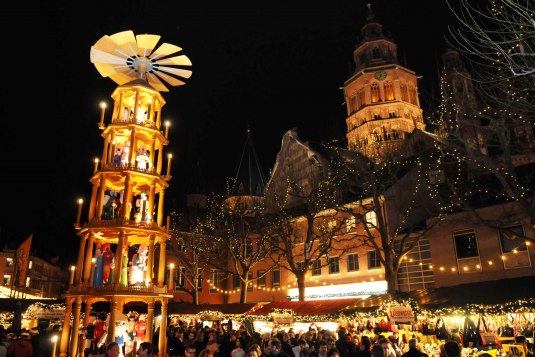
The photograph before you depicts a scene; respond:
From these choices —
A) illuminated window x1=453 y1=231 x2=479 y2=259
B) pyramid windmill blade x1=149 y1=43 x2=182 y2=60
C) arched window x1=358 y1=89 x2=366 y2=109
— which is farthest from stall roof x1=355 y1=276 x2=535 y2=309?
arched window x1=358 y1=89 x2=366 y2=109

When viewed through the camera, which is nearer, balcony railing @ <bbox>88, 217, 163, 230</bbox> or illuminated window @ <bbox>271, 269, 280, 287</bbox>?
balcony railing @ <bbox>88, 217, 163, 230</bbox>

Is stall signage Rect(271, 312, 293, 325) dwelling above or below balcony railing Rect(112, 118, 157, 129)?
below

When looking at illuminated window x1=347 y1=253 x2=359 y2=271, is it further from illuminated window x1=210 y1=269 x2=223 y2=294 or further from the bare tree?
illuminated window x1=210 y1=269 x2=223 y2=294

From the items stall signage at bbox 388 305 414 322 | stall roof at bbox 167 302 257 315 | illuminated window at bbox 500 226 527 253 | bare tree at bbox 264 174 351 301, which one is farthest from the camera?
bare tree at bbox 264 174 351 301

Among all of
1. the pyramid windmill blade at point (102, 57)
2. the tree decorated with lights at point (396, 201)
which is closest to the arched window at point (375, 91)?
the tree decorated with lights at point (396, 201)

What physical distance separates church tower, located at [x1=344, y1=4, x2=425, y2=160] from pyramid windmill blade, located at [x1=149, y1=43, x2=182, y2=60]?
39.5 metres

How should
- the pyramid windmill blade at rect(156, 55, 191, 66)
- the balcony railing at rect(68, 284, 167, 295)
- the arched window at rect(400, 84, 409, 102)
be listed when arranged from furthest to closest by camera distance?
the arched window at rect(400, 84, 409, 102), the pyramid windmill blade at rect(156, 55, 191, 66), the balcony railing at rect(68, 284, 167, 295)

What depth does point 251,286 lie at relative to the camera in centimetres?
4147

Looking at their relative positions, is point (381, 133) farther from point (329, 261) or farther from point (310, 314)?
point (310, 314)

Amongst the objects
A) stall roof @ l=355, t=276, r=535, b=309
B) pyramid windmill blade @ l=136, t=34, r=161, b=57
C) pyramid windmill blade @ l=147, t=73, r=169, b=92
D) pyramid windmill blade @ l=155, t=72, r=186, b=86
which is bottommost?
stall roof @ l=355, t=276, r=535, b=309

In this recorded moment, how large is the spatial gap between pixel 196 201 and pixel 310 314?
1616 inches

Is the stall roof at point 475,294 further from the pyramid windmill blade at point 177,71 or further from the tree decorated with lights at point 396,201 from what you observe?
the pyramid windmill blade at point 177,71

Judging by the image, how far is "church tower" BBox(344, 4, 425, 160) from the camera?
53.8 meters

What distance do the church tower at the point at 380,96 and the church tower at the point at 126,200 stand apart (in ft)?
131
